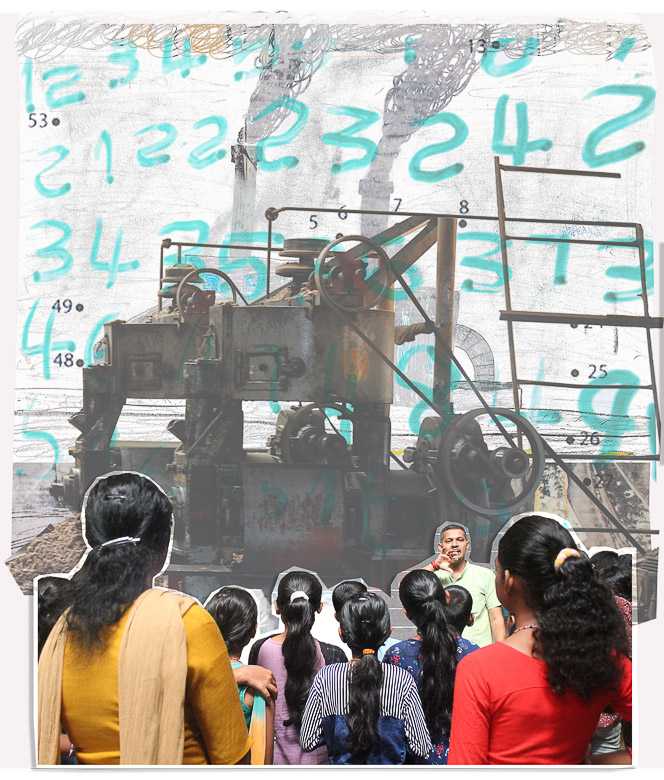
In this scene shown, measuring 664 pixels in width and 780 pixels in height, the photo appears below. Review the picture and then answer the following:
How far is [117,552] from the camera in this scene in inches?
116

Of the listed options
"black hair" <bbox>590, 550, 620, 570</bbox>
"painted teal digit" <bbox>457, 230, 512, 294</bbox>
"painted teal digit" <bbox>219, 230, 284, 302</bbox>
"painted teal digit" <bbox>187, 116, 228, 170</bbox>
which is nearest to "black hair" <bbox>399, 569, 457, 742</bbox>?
"black hair" <bbox>590, 550, 620, 570</bbox>

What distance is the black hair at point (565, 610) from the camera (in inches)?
108

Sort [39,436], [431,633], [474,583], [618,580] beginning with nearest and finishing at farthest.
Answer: [431,633] < [618,580] < [474,583] < [39,436]

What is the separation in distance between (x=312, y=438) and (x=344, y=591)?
87 cm

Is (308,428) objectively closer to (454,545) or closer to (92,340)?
(454,545)

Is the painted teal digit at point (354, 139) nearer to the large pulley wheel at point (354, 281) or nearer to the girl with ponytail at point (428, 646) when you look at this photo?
the large pulley wheel at point (354, 281)

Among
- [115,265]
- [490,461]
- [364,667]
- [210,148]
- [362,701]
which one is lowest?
[362,701]

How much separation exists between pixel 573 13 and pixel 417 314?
1.88 metres

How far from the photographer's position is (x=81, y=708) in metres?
2.87

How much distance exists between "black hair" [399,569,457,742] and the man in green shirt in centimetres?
69

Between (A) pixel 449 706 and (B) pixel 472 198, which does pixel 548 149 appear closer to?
(B) pixel 472 198

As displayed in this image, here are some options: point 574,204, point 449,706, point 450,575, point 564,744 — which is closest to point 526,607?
point 564,744

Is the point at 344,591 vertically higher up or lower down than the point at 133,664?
lower down

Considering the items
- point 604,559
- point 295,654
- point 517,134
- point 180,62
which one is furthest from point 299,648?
point 180,62
